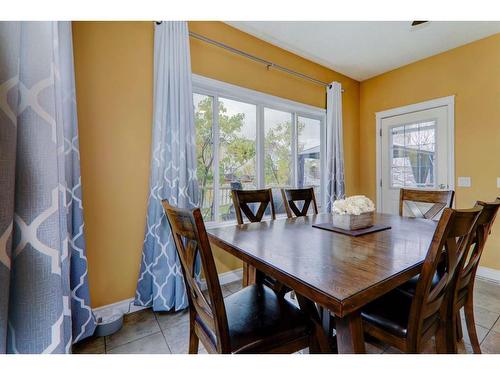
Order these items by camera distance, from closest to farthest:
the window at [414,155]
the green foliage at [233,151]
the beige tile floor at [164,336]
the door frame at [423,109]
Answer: the beige tile floor at [164,336] < the green foliage at [233,151] < the door frame at [423,109] < the window at [414,155]

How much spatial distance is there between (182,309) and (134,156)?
4.35 feet

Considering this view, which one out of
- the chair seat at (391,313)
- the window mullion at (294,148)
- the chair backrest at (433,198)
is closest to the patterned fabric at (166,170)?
the chair seat at (391,313)

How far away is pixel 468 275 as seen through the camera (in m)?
1.24

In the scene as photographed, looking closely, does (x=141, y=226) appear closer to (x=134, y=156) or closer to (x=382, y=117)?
(x=134, y=156)

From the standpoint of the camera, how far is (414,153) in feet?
10.8

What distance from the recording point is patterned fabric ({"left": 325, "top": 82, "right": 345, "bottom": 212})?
129 inches

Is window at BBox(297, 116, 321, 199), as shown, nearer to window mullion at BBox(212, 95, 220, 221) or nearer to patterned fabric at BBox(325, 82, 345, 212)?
patterned fabric at BBox(325, 82, 345, 212)

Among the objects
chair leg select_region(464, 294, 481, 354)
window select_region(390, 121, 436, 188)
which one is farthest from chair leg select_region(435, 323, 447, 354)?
window select_region(390, 121, 436, 188)

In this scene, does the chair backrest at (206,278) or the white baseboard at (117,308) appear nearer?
the chair backrest at (206,278)

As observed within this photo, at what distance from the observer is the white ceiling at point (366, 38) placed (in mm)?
2471

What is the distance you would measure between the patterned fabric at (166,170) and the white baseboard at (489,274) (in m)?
3.15

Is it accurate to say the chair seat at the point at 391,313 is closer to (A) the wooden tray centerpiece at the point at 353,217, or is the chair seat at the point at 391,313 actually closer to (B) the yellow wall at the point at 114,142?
(A) the wooden tray centerpiece at the point at 353,217

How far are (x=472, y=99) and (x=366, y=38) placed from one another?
1.40m

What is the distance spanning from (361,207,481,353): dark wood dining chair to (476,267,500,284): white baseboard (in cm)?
220
